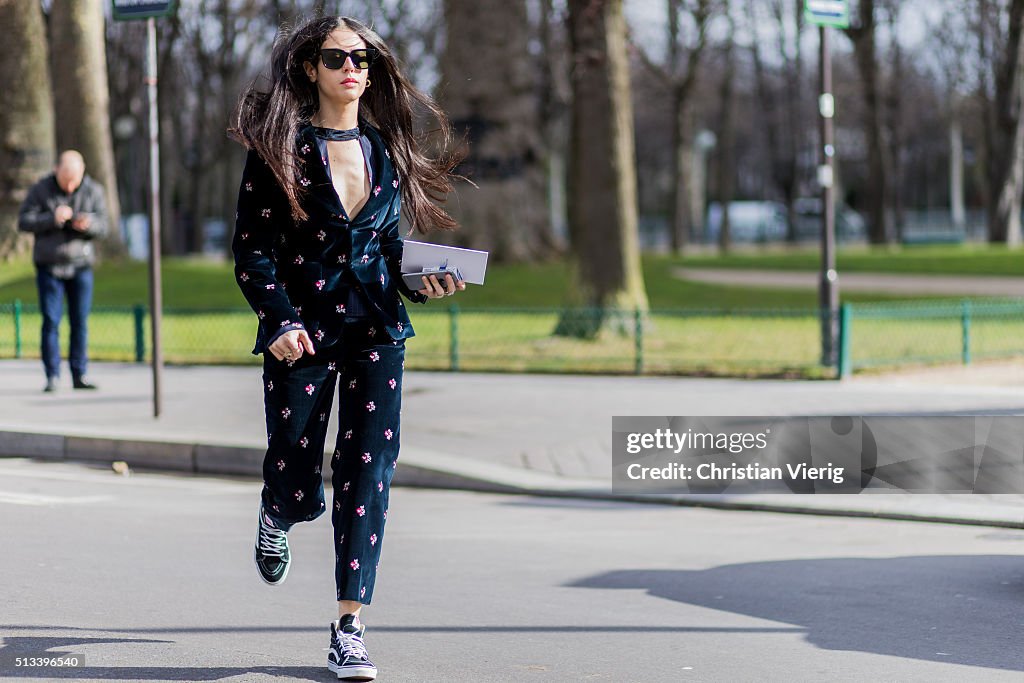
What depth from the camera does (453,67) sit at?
23.9 meters

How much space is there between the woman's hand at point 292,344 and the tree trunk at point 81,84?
797 inches

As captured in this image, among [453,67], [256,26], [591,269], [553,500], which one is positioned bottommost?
[553,500]

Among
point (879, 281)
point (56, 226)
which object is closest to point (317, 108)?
point (56, 226)

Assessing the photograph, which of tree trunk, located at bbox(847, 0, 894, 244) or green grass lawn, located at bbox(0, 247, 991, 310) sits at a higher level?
tree trunk, located at bbox(847, 0, 894, 244)

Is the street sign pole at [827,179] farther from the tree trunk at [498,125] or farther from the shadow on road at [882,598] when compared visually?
the tree trunk at [498,125]

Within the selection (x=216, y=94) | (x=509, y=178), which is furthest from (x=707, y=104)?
(x=509, y=178)

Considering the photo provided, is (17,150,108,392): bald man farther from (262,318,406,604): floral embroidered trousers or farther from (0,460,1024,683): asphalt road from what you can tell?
(262,318,406,604): floral embroidered trousers

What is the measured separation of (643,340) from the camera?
51.5 feet

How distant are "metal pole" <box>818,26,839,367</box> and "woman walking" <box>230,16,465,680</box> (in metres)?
10.00

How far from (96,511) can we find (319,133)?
3750 millimetres

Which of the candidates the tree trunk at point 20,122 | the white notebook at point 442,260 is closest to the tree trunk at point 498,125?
the tree trunk at point 20,122

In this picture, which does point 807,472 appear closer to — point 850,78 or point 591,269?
point 591,269

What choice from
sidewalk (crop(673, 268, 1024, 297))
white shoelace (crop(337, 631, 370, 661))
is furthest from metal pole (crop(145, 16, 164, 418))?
sidewalk (crop(673, 268, 1024, 297))

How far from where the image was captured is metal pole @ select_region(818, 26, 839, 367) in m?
14.3
